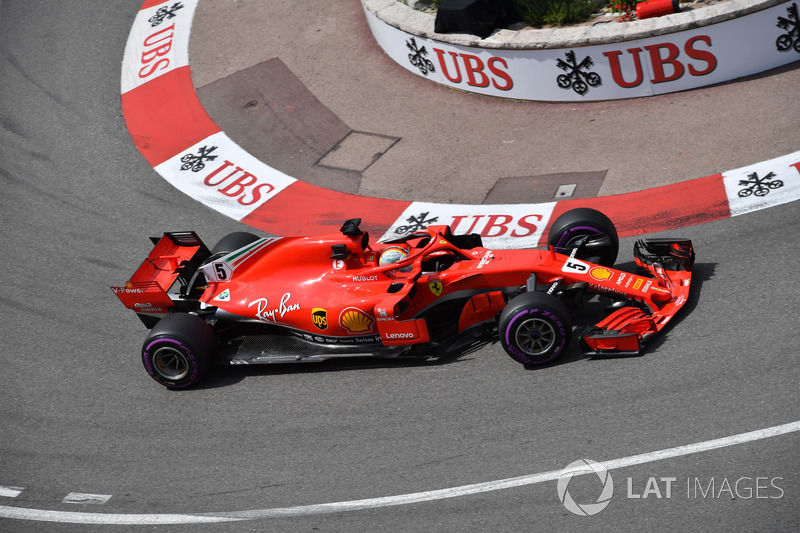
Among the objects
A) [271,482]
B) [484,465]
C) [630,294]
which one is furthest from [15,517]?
[630,294]

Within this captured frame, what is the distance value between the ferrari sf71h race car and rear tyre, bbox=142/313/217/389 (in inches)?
0.5

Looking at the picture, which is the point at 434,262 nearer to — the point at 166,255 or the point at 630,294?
the point at 630,294

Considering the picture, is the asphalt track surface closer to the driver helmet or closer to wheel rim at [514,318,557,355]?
wheel rim at [514,318,557,355]

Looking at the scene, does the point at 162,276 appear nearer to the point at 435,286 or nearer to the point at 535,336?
the point at 435,286

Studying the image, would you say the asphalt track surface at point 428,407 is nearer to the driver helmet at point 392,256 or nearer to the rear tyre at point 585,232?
the rear tyre at point 585,232

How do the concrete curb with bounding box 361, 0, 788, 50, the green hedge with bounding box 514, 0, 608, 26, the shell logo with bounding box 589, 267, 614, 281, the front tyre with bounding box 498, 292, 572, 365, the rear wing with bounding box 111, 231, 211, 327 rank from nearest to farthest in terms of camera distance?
the front tyre with bounding box 498, 292, 572, 365 → the shell logo with bounding box 589, 267, 614, 281 → the rear wing with bounding box 111, 231, 211, 327 → the concrete curb with bounding box 361, 0, 788, 50 → the green hedge with bounding box 514, 0, 608, 26

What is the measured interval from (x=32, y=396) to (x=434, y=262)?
4.89m

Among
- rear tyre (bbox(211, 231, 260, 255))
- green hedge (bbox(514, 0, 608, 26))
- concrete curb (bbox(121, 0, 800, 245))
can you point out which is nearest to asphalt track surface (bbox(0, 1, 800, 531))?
concrete curb (bbox(121, 0, 800, 245))

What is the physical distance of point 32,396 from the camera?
927 cm

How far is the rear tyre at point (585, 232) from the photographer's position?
874 cm

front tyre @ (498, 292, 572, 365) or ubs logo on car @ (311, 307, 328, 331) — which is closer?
front tyre @ (498, 292, 572, 365)

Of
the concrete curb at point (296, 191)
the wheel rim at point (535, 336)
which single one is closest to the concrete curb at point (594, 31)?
the concrete curb at point (296, 191)

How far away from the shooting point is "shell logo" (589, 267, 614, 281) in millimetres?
8195

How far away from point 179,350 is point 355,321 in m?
1.93
